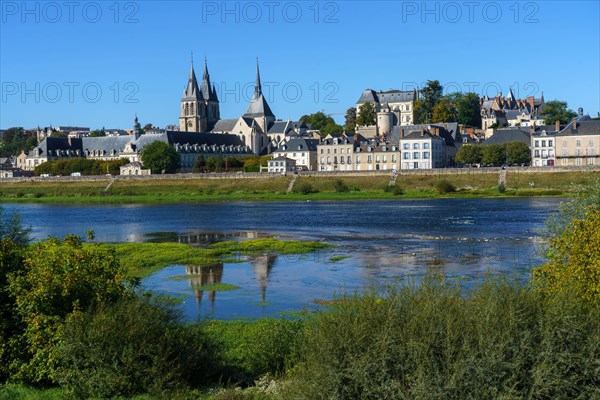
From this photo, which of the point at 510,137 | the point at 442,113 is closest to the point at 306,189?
the point at 510,137

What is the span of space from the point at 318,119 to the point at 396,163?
69.2 meters

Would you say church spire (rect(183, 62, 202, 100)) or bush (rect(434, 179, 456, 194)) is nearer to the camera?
bush (rect(434, 179, 456, 194))

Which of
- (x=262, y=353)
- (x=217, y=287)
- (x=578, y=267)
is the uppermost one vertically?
(x=578, y=267)

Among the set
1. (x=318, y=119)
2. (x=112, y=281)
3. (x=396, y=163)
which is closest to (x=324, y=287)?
(x=112, y=281)

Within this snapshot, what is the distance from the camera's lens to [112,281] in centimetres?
1490

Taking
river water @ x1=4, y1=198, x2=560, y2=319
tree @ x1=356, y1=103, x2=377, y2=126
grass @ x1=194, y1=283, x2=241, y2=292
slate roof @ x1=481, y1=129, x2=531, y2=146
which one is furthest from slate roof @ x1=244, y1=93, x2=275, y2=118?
grass @ x1=194, y1=283, x2=241, y2=292

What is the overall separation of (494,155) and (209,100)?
7986 centimetres

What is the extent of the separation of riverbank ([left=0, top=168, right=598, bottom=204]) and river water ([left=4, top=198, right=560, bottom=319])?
822 cm

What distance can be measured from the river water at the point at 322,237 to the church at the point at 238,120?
74.1 m

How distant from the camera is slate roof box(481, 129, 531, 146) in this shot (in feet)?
343

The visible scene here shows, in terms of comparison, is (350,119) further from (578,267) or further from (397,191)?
(578,267)

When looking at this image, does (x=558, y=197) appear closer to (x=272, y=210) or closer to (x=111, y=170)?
(x=272, y=210)

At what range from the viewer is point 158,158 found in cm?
11862

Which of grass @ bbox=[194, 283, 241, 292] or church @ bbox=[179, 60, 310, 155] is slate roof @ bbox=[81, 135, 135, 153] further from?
grass @ bbox=[194, 283, 241, 292]
